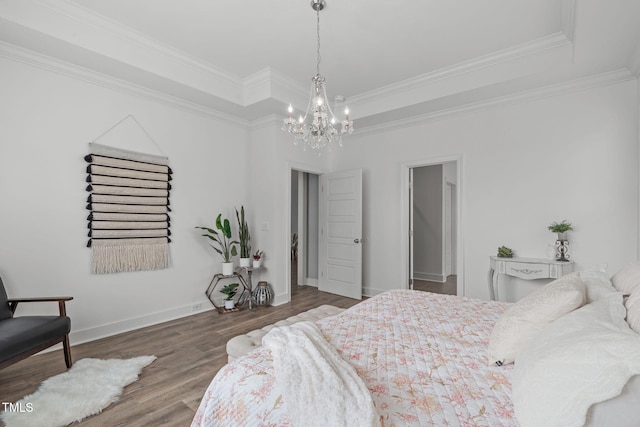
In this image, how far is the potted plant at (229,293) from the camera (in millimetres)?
4082

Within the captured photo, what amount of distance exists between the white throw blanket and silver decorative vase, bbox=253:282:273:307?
9.84 ft

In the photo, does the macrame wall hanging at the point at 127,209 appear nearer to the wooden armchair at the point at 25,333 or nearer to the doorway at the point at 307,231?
the wooden armchair at the point at 25,333

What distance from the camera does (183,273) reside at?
3.91 metres

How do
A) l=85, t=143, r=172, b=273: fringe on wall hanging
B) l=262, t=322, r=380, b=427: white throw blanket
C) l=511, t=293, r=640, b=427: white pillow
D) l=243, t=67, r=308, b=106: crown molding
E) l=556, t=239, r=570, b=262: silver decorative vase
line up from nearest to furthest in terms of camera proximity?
l=511, t=293, r=640, b=427: white pillow < l=262, t=322, r=380, b=427: white throw blanket < l=85, t=143, r=172, b=273: fringe on wall hanging < l=556, t=239, r=570, b=262: silver decorative vase < l=243, t=67, r=308, b=106: crown molding

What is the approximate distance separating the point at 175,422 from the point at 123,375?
0.78 m

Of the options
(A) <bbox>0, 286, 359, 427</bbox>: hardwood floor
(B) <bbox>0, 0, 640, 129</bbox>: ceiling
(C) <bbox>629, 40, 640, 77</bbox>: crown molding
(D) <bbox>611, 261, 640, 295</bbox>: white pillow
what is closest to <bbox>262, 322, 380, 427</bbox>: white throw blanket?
(A) <bbox>0, 286, 359, 427</bbox>: hardwood floor

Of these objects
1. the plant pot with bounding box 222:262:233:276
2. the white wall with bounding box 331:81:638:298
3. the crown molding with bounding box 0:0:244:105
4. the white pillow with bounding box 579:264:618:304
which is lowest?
the plant pot with bounding box 222:262:233:276

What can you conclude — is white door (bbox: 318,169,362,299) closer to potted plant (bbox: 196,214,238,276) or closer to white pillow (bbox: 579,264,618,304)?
potted plant (bbox: 196,214,238,276)

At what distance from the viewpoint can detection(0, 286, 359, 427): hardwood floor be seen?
76.1 inches

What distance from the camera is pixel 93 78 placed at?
314cm

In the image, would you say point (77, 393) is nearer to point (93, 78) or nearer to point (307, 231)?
point (93, 78)

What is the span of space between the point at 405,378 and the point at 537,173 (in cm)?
333

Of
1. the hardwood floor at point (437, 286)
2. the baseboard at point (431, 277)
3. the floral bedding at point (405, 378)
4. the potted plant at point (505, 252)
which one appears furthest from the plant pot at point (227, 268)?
the baseboard at point (431, 277)

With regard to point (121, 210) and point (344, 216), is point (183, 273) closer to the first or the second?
point (121, 210)
